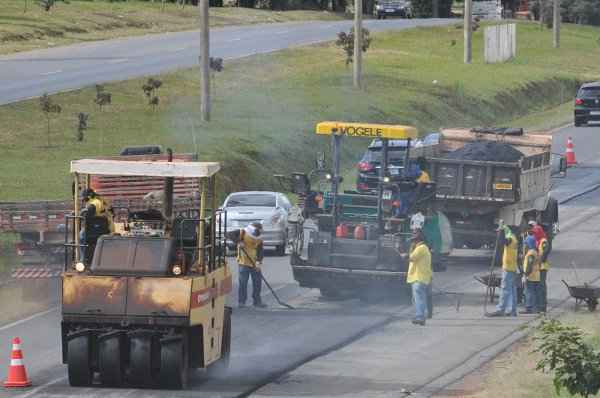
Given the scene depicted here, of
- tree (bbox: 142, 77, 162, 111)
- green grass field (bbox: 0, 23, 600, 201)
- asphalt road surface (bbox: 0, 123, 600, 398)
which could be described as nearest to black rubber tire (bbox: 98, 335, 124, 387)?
asphalt road surface (bbox: 0, 123, 600, 398)

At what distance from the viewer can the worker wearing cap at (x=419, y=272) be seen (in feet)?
76.7

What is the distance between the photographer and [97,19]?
7556 cm

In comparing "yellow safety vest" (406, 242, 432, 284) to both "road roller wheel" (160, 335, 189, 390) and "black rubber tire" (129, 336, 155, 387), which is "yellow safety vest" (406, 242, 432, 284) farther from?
"black rubber tire" (129, 336, 155, 387)

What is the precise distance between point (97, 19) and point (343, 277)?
173 feet

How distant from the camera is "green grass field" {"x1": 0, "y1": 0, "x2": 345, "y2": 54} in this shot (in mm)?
66312

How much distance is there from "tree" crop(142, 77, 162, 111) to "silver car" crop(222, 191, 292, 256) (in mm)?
13308

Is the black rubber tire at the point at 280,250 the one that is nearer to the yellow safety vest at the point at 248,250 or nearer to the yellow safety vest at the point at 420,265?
the yellow safety vest at the point at 248,250

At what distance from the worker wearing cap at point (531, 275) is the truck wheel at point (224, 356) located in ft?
23.2

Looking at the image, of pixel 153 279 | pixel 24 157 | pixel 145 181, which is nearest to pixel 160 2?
pixel 24 157

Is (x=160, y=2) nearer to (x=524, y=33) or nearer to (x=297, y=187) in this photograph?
(x=524, y=33)

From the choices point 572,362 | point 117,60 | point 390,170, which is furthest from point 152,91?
point 572,362

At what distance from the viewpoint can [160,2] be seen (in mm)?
92312

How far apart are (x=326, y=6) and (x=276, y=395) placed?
9126cm

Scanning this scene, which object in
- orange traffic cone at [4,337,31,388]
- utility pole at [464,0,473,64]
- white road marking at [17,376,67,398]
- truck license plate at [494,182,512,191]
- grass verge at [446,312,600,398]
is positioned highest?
utility pole at [464,0,473,64]
